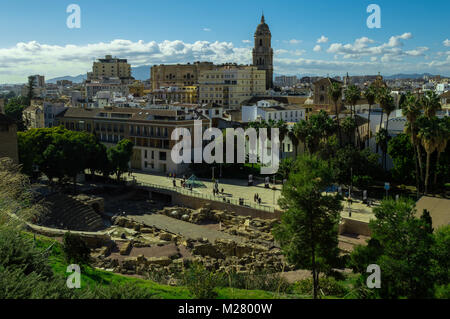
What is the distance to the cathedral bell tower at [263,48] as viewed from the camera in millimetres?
131500

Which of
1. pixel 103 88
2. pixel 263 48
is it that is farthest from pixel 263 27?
pixel 103 88

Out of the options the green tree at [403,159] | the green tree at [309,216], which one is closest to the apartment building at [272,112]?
the green tree at [403,159]

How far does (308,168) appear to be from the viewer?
20422mm

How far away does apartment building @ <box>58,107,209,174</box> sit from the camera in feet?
192

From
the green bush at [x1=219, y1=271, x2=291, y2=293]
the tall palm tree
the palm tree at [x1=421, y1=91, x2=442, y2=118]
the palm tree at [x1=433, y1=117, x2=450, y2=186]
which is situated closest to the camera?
the green bush at [x1=219, y1=271, x2=291, y2=293]

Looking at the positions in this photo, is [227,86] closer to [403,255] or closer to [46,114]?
[46,114]

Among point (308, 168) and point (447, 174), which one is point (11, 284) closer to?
point (308, 168)

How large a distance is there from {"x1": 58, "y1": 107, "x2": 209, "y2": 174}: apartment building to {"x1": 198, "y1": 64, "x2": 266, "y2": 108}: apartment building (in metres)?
38.3

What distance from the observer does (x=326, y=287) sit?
2305 centimetres

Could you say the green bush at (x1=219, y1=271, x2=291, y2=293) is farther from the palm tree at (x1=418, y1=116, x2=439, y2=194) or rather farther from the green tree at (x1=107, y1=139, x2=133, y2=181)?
the green tree at (x1=107, y1=139, x2=133, y2=181)

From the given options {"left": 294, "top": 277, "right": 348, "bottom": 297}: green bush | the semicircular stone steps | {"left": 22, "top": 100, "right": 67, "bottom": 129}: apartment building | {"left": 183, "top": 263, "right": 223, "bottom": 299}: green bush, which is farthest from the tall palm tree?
{"left": 22, "top": 100, "right": 67, "bottom": 129}: apartment building

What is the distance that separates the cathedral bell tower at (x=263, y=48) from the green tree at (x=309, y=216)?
115060mm

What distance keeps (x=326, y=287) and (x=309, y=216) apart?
5224 millimetres
